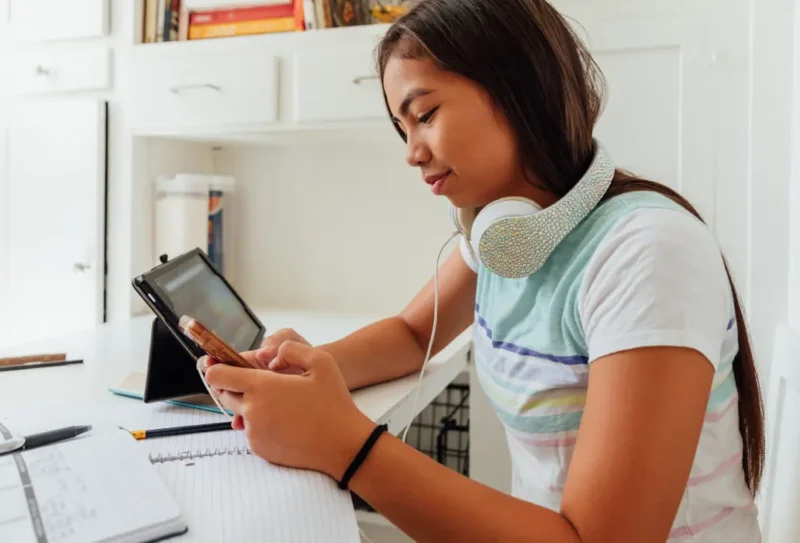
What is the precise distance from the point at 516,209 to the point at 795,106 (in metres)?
0.78

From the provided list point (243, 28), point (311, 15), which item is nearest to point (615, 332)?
point (311, 15)

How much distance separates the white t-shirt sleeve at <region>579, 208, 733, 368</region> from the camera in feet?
1.69

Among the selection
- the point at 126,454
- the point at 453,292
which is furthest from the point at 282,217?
the point at 126,454

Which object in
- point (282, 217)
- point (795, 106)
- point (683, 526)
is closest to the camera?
point (683, 526)

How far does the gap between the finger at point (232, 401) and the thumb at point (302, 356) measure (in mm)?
54

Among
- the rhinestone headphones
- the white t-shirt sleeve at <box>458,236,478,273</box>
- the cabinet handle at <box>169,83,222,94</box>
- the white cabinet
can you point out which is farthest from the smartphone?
the white cabinet

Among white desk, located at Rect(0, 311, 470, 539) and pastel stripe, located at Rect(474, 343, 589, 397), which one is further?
white desk, located at Rect(0, 311, 470, 539)

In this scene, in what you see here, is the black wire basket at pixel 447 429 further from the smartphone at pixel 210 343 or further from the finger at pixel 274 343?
the smartphone at pixel 210 343

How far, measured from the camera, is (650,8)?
1.24 meters

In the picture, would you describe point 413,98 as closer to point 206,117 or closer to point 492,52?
point 492,52

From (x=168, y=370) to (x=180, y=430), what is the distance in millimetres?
112

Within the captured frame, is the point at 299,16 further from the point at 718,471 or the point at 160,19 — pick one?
the point at 718,471

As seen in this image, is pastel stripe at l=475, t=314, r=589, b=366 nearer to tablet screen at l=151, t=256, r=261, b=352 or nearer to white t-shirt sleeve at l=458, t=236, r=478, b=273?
white t-shirt sleeve at l=458, t=236, r=478, b=273

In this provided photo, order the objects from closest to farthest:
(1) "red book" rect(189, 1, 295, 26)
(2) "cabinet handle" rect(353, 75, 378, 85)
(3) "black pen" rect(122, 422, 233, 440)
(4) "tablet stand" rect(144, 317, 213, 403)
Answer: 1. (3) "black pen" rect(122, 422, 233, 440)
2. (4) "tablet stand" rect(144, 317, 213, 403)
3. (2) "cabinet handle" rect(353, 75, 378, 85)
4. (1) "red book" rect(189, 1, 295, 26)
